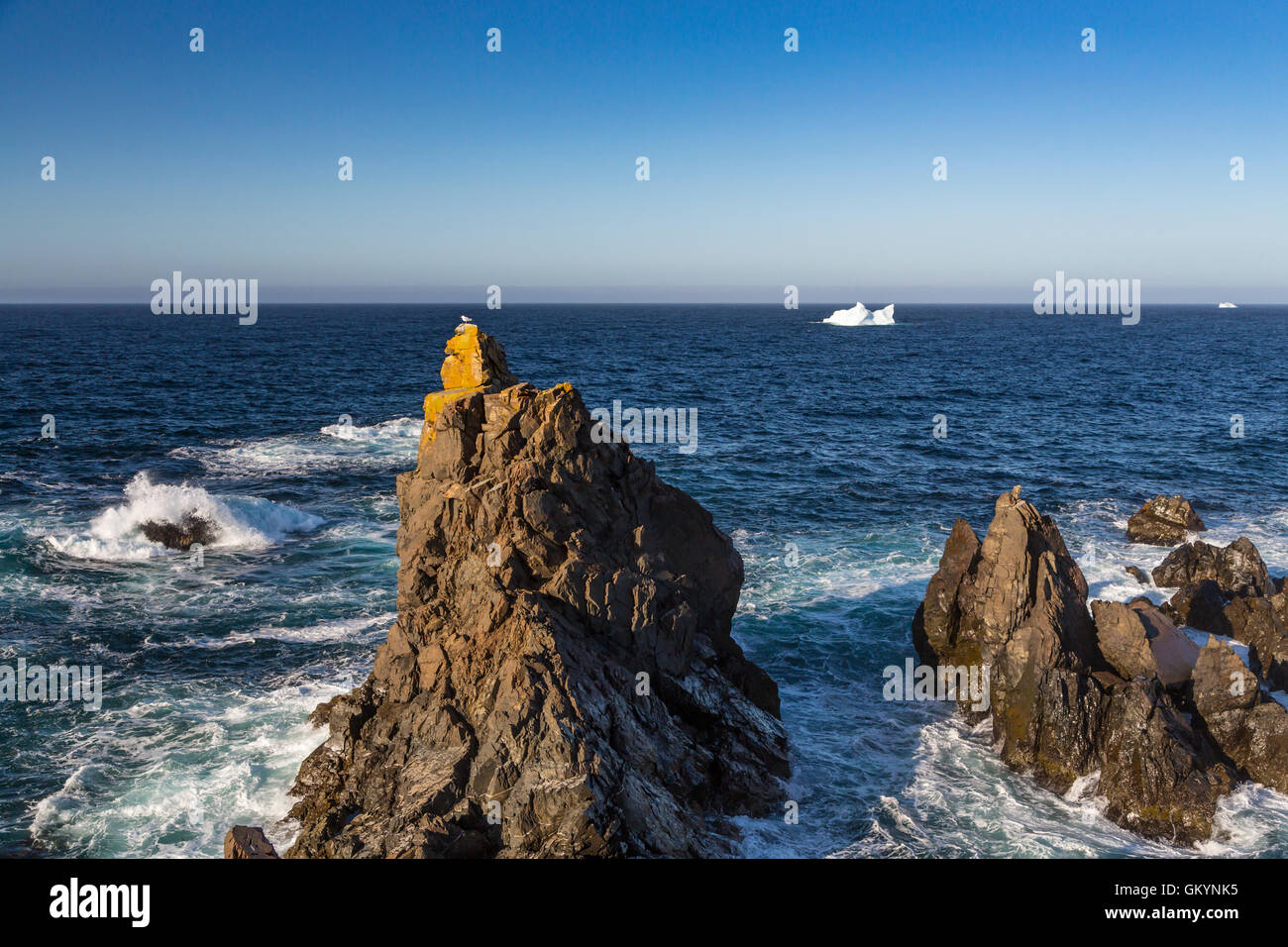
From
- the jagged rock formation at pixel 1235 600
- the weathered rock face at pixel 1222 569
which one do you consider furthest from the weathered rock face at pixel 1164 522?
the jagged rock formation at pixel 1235 600

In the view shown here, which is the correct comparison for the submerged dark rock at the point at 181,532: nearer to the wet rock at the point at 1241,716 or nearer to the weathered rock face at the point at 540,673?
the weathered rock face at the point at 540,673

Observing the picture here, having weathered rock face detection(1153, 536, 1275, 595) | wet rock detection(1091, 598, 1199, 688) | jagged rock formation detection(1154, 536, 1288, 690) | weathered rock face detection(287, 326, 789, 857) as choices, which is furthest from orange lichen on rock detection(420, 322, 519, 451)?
weathered rock face detection(1153, 536, 1275, 595)

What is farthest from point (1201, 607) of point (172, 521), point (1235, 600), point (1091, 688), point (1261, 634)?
point (172, 521)

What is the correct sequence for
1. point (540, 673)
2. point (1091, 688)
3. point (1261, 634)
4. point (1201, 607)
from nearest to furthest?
1. point (540, 673)
2. point (1091, 688)
3. point (1261, 634)
4. point (1201, 607)

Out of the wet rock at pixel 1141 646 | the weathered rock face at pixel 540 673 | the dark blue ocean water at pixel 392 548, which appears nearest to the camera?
the weathered rock face at pixel 540 673

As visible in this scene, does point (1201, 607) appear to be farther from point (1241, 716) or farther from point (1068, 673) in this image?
point (1068, 673)

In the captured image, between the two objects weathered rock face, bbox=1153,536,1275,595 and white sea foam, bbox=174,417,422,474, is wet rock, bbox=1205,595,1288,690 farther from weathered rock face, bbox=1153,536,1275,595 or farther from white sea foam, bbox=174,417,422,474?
white sea foam, bbox=174,417,422,474
